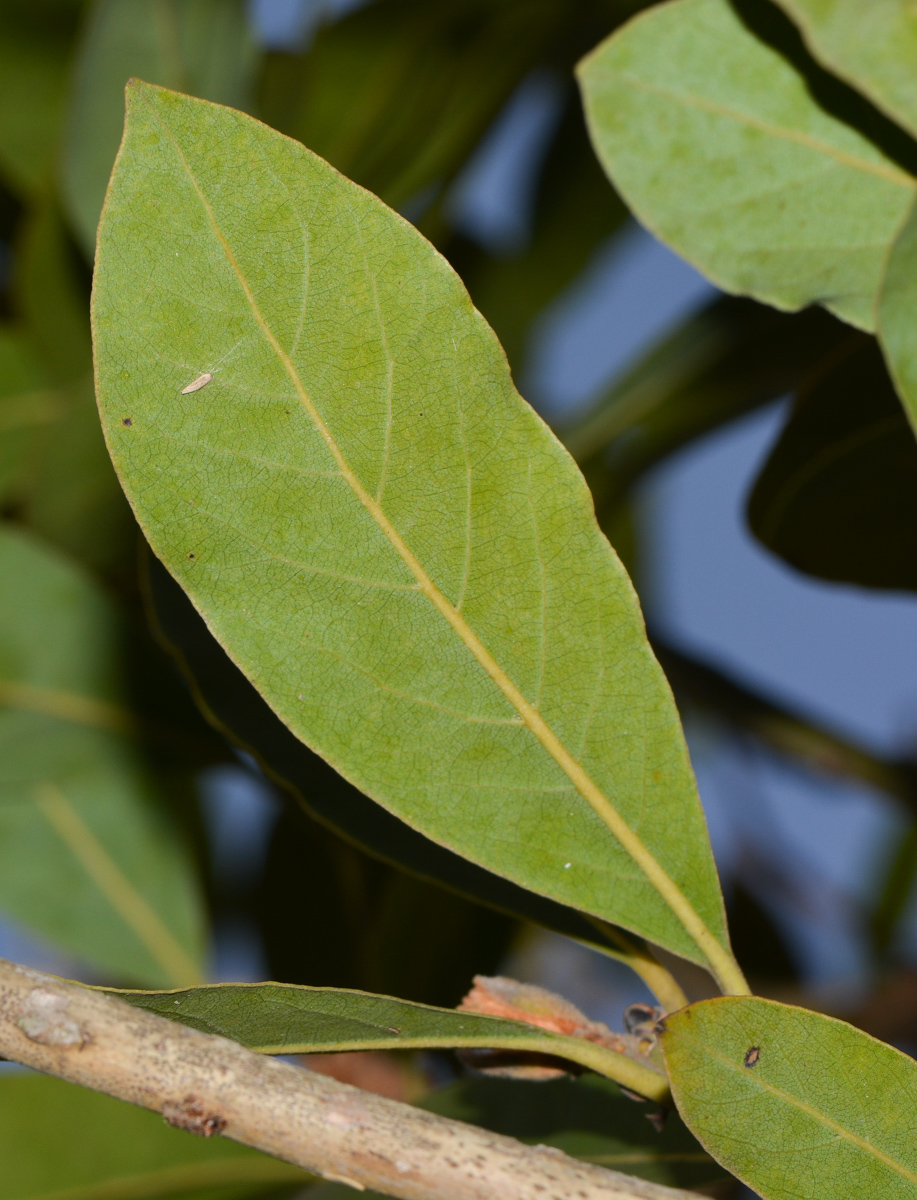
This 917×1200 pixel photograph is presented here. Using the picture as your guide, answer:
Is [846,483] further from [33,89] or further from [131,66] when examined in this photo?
[33,89]

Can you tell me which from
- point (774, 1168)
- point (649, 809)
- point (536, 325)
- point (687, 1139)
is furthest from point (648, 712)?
point (536, 325)

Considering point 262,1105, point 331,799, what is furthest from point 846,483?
point 262,1105

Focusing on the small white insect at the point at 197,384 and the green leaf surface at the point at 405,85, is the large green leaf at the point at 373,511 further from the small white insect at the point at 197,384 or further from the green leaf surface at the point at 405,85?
the green leaf surface at the point at 405,85

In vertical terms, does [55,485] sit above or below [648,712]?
below

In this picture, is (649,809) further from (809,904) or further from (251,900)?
(809,904)

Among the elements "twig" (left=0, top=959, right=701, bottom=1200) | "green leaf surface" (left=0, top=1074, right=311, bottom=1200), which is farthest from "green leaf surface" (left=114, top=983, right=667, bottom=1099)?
"green leaf surface" (left=0, top=1074, right=311, bottom=1200)

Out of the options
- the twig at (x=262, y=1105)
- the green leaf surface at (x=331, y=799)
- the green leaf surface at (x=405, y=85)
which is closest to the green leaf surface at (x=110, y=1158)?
the green leaf surface at (x=331, y=799)

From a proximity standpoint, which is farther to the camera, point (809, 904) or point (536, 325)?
point (809, 904)

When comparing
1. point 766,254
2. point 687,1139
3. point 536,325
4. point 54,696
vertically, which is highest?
point 766,254
